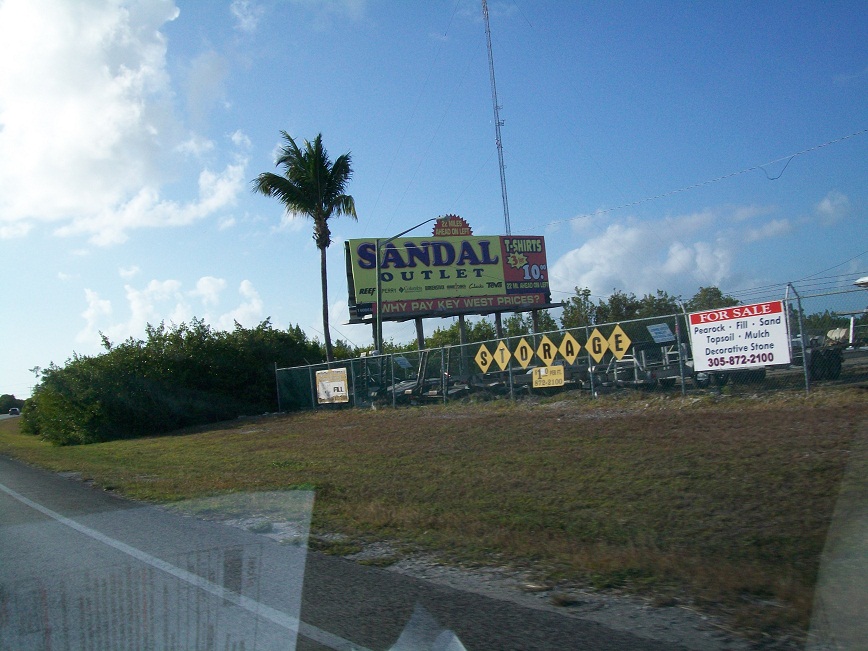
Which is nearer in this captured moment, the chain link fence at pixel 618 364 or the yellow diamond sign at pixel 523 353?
the chain link fence at pixel 618 364

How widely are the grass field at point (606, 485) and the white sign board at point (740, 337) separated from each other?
85 cm

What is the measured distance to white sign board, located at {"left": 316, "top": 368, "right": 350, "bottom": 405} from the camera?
2902 cm

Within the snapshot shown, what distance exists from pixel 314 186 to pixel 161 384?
11.8 metres

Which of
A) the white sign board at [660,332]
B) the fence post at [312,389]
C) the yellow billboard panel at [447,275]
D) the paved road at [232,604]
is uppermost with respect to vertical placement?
the yellow billboard panel at [447,275]

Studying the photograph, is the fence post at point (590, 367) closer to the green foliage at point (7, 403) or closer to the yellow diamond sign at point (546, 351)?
the yellow diamond sign at point (546, 351)

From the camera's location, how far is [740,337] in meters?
15.6

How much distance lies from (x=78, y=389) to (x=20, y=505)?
22.7 m

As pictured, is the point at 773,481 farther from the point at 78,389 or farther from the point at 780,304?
the point at 78,389

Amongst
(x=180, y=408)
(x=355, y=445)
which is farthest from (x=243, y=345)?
(x=355, y=445)

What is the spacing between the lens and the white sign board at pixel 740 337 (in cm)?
1478

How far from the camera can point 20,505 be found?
1177 cm

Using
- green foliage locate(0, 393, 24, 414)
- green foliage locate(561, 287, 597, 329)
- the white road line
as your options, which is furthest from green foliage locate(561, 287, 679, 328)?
green foliage locate(0, 393, 24, 414)

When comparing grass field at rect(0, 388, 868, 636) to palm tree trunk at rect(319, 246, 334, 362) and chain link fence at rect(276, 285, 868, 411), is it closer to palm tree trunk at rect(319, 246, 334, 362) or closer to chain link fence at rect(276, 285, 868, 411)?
chain link fence at rect(276, 285, 868, 411)

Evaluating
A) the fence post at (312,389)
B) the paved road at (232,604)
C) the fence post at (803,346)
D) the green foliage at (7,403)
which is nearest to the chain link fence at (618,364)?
the fence post at (803,346)
